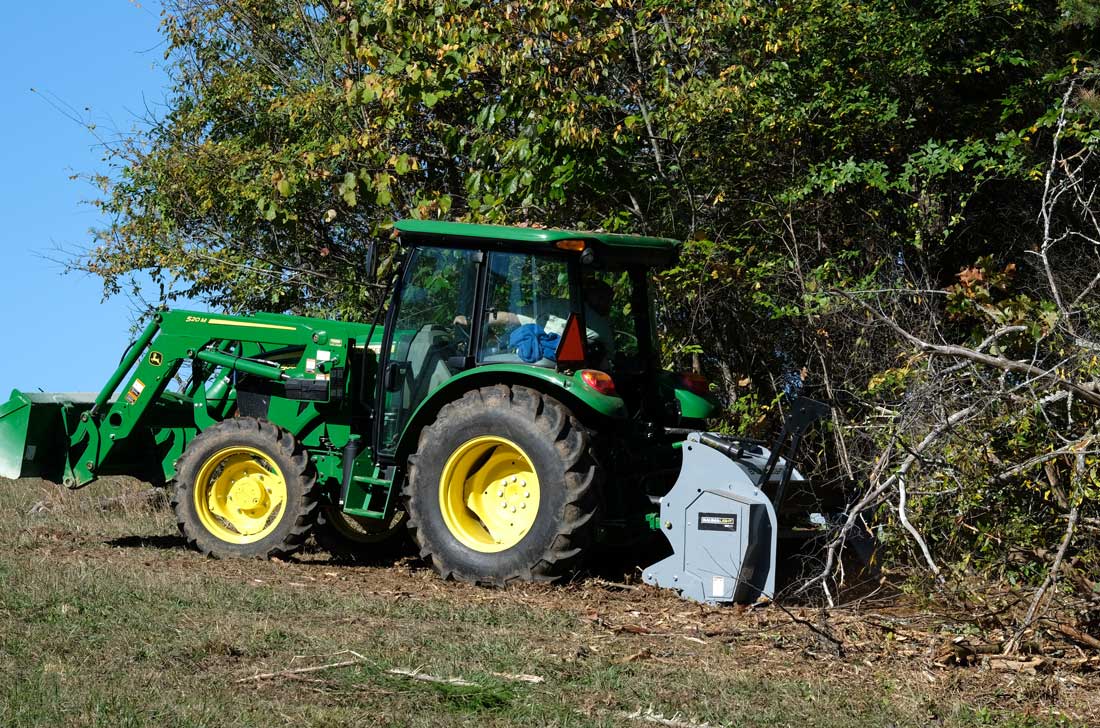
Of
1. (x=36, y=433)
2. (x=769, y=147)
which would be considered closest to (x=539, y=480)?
(x=36, y=433)

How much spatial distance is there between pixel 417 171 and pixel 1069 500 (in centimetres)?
926

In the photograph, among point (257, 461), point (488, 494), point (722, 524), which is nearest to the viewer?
point (722, 524)

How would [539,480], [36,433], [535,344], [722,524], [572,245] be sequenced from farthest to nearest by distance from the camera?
[36,433] < [535,344] < [572,245] < [539,480] < [722,524]

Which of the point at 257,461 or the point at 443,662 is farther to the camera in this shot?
the point at 257,461

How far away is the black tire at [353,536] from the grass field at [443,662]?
54.8 inches

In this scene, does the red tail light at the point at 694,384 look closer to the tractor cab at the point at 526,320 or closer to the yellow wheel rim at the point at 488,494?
the tractor cab at the point at 526,320

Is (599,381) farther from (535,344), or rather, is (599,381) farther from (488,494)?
(488,494)

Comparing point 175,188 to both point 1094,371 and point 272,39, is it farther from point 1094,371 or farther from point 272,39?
point 1094,371

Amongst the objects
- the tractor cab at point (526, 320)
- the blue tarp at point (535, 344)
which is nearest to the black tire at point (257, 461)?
the tractor cab at point (526, 320)

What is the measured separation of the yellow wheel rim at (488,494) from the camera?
858 cm

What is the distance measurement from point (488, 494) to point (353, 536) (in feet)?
6.31

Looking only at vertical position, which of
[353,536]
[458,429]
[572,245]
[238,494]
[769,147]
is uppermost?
[769,147]

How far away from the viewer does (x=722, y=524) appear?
26.0ft

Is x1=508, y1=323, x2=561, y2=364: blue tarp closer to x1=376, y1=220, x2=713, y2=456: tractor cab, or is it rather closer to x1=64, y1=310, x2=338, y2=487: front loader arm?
x1=376, y1=220, x2=713, y2=456: tractor cab
